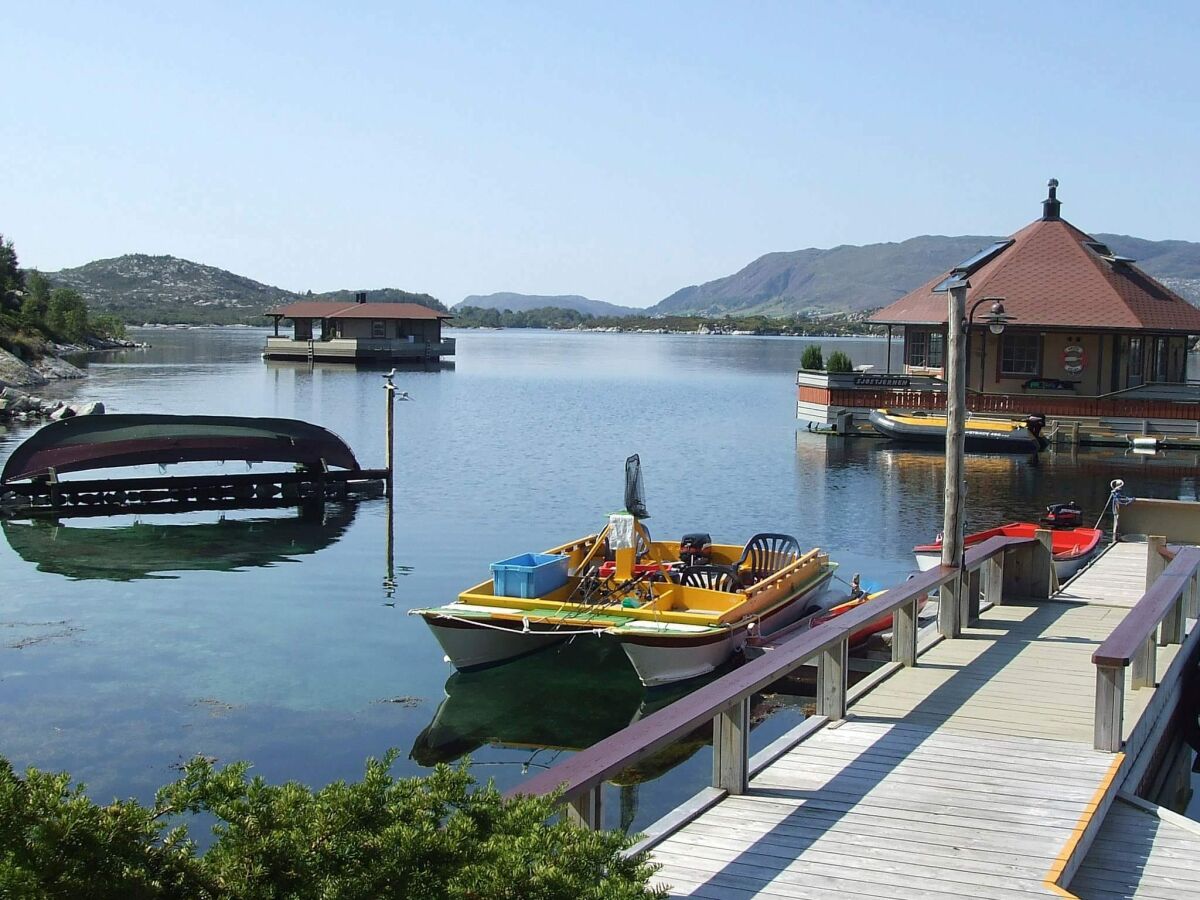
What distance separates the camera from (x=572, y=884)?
15.0 feet

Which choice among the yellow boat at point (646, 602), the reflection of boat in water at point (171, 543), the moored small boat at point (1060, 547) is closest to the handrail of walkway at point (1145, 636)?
the moored small boat at point (1060, 547)

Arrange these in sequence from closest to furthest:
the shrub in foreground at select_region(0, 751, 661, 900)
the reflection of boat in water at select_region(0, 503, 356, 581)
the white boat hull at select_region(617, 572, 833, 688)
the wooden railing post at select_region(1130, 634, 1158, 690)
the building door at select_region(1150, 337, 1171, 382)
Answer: the shrub in foreground at select_region(0, 751, 661, 900)
the wooden railing post at select_region(1130, 634, 1158, 690)
the white boat hull at select_region(617, 572, 833, 688)
the reflection of boat in water at select_region(0, 503, 356, 581)
the building door at select_region(1150, 337, 1171, 382)

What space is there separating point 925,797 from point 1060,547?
561 inches

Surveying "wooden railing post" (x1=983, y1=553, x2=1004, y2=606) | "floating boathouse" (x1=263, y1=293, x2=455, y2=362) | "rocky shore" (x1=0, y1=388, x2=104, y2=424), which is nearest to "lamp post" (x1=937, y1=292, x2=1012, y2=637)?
"wooden railing post" (x1=983, y1=553, x2=1004, y2=606)

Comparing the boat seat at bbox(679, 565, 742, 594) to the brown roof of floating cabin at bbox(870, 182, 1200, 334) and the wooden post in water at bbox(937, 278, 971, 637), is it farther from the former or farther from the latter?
the brown roof of floating cabin at bbox(870, 182, 1200, 334)

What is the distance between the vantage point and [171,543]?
2633 centimetres

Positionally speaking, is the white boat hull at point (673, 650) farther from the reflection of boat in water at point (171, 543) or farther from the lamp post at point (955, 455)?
the reflection of boat in water at point (171, 543)

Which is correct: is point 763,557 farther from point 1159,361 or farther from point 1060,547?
point 1159,361

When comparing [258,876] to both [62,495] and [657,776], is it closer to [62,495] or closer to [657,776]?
[657,776]

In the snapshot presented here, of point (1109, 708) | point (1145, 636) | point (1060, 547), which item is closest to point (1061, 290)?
point (1060, 547)

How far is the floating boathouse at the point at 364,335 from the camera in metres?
97.3

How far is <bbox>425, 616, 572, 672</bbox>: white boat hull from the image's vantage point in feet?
52.1

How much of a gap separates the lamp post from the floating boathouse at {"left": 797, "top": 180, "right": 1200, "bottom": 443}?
96.5 feet

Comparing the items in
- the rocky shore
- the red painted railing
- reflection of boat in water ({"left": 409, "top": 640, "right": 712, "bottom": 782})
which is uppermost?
the red painted railing
